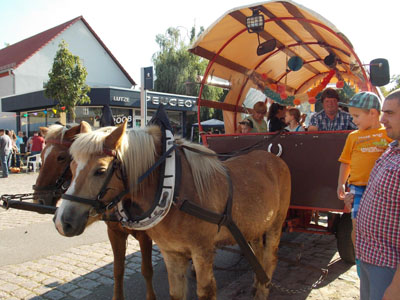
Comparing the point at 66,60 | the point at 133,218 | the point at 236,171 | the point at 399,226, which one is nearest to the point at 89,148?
the point at 133,218

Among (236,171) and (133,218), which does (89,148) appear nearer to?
(133,218)

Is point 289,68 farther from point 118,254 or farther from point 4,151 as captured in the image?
point 4,151

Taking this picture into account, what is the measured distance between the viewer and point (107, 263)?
3938mm

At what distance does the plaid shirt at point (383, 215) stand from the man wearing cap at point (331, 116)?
2382 mm

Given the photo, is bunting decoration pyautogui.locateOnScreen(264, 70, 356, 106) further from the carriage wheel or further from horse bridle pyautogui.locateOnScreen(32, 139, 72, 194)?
horse bridle pyautogui.locateOnScreen(32, 139, 72, 194)

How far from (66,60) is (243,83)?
1166 cm

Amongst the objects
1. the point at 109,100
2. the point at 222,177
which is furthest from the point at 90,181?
the point at 109,100

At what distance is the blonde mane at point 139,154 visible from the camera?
193 centimetres

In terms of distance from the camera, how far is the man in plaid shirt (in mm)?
1444

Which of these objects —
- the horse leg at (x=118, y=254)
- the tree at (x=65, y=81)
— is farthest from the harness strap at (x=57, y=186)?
the tree at (x=65, y=81)

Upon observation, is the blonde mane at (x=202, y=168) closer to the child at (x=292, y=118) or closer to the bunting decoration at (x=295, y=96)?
the bunting decoration at (x=295, y=96)

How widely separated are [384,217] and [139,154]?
1.48 m

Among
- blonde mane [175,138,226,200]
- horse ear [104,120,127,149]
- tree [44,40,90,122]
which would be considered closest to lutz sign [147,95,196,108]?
tree [44,40,90,122]

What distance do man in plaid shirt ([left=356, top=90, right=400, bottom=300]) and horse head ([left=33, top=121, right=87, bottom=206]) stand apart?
2.56m
